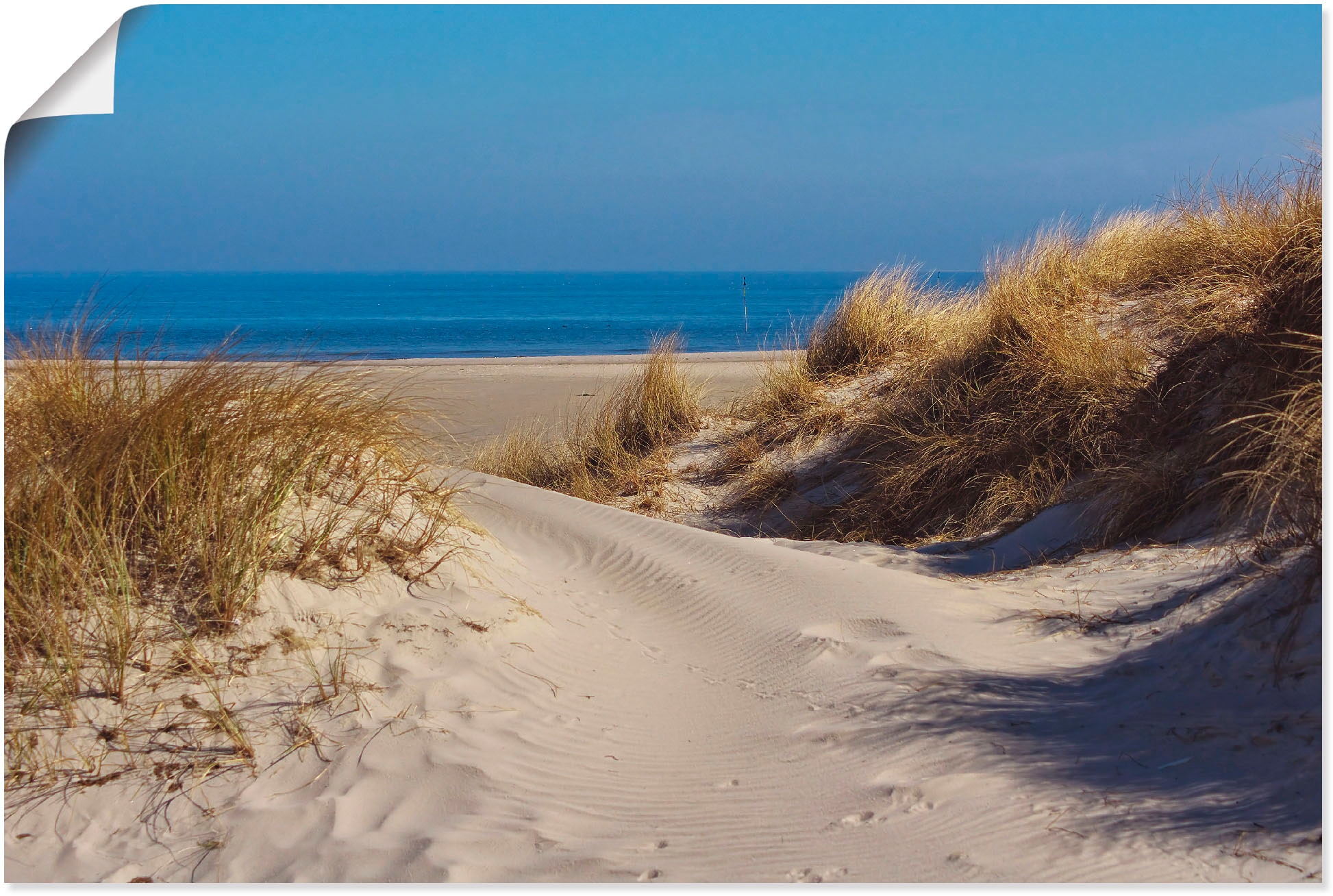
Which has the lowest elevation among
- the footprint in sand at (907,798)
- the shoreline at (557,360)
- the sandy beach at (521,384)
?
the footprint in sand at (907,798)

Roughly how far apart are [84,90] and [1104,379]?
6387mm

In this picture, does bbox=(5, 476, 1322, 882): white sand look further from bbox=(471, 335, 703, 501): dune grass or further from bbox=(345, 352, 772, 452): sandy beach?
bbox=(345, 352, 772, 452): sandy beach

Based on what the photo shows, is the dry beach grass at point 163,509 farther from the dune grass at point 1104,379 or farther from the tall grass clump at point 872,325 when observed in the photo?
the tall grass clump at point 872,325

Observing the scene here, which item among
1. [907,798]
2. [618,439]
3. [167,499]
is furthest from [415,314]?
[907,798]

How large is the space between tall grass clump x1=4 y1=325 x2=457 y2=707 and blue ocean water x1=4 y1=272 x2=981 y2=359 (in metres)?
0.28

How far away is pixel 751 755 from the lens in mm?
3000

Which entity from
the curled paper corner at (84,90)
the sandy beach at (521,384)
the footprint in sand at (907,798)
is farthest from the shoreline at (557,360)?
Answer: the footprint in sand at (907,798)

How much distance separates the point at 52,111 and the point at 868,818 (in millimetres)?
2776

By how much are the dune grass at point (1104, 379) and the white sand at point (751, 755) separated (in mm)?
795

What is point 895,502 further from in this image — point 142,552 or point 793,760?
point 142,552

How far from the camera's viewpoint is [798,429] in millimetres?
9375

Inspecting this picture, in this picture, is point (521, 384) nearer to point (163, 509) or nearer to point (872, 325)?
point (872, 325)

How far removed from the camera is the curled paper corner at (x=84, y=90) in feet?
8.13

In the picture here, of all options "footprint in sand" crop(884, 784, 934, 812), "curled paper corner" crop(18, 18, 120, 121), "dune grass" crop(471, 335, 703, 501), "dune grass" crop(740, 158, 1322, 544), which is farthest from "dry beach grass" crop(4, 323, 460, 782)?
"dune grass" crop(471, 335, 703, 501)
